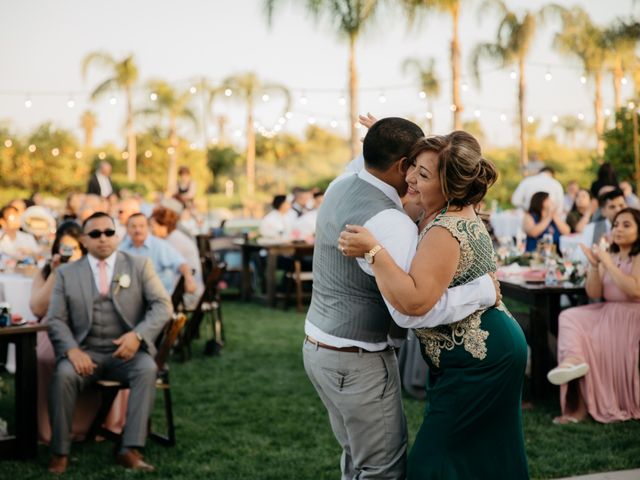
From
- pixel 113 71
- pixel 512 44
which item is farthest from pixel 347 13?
pixel 113 71

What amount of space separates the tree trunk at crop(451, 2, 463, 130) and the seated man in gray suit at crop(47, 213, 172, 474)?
19.5 metres

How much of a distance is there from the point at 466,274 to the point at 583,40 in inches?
1170

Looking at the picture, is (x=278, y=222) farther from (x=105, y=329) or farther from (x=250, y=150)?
(x=250, y=150)

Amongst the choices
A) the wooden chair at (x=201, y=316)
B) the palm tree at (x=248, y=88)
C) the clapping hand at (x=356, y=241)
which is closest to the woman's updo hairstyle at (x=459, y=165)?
the clapping hand at (x=356, y=241)

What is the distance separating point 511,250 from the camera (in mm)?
8023

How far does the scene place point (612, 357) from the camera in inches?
233

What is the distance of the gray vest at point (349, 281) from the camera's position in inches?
116

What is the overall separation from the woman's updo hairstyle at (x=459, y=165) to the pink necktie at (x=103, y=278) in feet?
9.96

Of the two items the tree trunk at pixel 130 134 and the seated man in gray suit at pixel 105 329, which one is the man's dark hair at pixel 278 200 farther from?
the tree trunk at pixel 130 134

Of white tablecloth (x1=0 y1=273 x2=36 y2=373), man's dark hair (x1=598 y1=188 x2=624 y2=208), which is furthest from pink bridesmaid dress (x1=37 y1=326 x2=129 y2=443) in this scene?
man's dark hair (x1=598 y1=188 x2=624 y2=208)

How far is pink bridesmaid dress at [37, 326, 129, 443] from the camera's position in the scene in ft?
18.5

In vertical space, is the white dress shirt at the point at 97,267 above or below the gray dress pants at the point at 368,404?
above

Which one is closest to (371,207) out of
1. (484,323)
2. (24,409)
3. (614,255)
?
(484,323)

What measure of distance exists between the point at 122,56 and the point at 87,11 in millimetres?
2236
